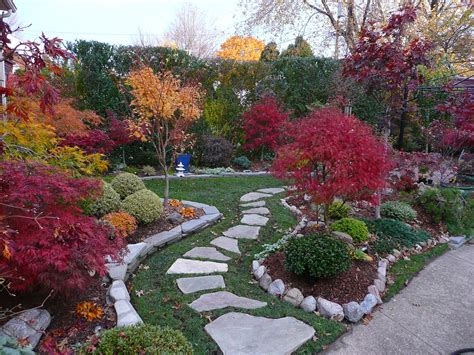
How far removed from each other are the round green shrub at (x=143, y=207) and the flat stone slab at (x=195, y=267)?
889 millimetres

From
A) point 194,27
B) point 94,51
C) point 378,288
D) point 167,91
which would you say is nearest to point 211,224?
point 167,91

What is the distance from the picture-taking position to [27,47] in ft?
5.86

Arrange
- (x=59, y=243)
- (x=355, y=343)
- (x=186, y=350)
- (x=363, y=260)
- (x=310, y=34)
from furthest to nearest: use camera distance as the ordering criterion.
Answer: (x=310, y=34)
(x=363, y=260)
(x=355, y=343)
(x=59, y=243)
(x=186, y=350)

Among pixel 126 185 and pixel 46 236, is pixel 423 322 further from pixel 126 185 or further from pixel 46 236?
pixel 126 185

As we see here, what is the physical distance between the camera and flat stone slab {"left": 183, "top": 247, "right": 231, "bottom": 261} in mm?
3891

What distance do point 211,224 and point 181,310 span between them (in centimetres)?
214

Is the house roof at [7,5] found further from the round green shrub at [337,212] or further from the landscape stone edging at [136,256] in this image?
the round green shrub at [337,212]

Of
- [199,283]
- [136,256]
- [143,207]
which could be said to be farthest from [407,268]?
[143,207]

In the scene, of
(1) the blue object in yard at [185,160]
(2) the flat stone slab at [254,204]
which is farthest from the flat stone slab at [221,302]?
(1) the blue object in yard at [185,160]

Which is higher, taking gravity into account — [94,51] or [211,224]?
[94,51]

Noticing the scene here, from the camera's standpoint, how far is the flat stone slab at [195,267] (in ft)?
11.7

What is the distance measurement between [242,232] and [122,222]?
5.10ft

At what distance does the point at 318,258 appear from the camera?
10.4ft

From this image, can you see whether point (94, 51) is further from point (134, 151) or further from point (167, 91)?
point (167, 91)
